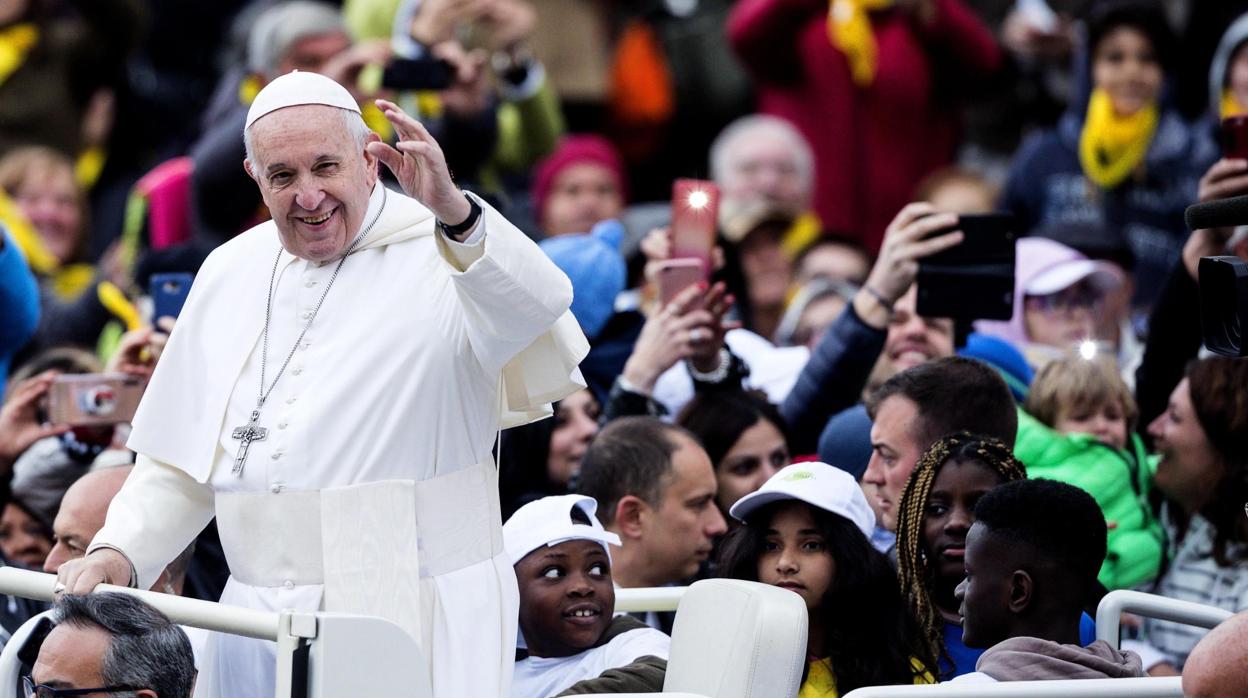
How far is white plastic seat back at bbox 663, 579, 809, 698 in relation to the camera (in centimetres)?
429

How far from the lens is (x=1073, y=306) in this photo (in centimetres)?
755

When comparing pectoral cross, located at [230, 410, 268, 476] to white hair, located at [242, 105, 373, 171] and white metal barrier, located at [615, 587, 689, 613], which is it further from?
white metal barrier, located at [615, 587, 689, 613]

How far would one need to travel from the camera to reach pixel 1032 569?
4.61m

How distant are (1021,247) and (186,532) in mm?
3932

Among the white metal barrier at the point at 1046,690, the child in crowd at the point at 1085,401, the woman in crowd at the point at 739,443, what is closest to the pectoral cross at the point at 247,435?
the white metal barrier at the point at 1046,690

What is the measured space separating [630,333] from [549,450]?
2.52ft

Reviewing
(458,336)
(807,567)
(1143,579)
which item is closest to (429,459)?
(458,336)

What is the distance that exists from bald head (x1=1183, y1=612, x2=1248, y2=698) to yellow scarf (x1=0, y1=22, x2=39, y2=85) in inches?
301

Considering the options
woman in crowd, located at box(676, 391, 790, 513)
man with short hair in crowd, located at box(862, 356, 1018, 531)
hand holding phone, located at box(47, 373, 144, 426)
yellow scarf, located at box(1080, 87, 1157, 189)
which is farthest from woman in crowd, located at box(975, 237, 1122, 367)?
hand holding phone, located at box(47, 373, 144, 426)

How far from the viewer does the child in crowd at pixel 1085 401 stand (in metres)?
6.30

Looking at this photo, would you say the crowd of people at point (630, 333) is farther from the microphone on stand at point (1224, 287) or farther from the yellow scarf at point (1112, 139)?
the microphone on stand at point (1224, 287)

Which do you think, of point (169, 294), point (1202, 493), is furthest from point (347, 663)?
point (1202, 493)

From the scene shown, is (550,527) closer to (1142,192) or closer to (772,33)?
(1142,192)

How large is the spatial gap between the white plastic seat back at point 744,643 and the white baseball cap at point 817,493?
2.30 ft
